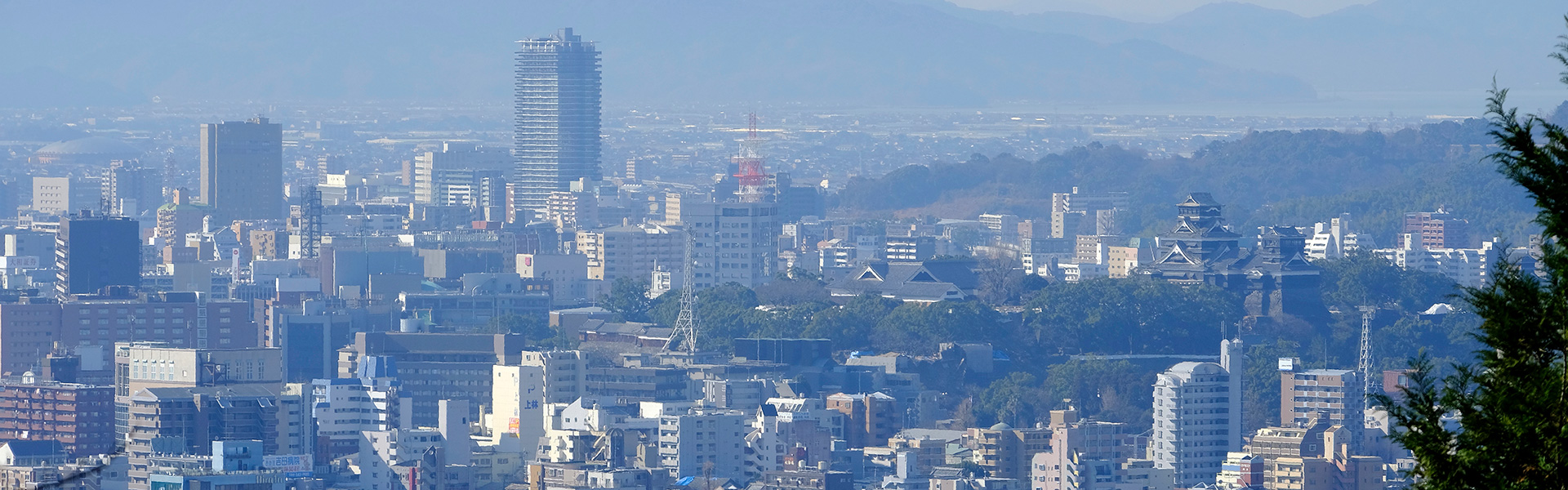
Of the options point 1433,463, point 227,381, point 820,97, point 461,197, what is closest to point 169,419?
point 227,381

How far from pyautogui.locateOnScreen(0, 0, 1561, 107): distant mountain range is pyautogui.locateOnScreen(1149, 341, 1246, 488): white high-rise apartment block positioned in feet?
252

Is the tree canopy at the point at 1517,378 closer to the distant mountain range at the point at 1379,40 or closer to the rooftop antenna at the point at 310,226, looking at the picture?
the rooftop antenna at the point at 310,226

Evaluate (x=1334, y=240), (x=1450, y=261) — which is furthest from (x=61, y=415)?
(x=1334, y=240)

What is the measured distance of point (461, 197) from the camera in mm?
74375

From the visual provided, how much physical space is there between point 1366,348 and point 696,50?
3640 inches

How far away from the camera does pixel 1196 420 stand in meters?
31.1

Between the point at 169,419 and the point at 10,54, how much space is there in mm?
105632

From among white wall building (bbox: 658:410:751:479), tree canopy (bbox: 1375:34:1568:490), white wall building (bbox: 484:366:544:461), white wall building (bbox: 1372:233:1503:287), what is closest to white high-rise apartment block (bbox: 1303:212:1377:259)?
white wall building (bbox: 1372:233:1503:287)

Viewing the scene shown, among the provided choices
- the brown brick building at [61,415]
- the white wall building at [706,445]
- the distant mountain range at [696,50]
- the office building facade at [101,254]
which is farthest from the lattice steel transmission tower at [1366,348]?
the distant mountain range at [696,50]

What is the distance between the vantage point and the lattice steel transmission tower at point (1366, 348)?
3384 cm

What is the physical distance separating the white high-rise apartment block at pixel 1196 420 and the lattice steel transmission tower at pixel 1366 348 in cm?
171

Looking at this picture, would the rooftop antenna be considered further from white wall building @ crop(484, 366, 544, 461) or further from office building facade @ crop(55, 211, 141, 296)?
white wall building @ crop(484, 366, 544, 461)

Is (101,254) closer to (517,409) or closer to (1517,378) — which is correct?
(517,409)

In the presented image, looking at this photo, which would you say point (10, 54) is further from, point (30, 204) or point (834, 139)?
point (30, 204)
